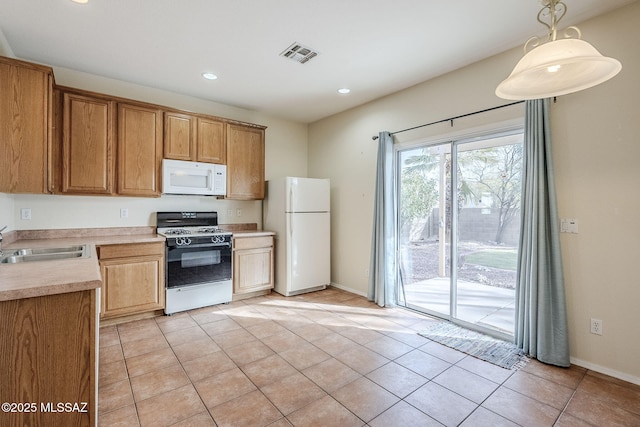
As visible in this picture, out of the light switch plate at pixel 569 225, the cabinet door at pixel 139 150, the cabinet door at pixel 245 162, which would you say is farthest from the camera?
the cabinet door at pixel 245 162

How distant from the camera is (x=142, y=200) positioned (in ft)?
12.5

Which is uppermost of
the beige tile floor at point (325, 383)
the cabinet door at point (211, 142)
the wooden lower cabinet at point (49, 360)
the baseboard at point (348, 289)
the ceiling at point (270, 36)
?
the ceiling at point (270, 36)

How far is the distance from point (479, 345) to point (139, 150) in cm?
421

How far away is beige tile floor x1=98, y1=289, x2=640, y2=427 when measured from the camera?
6.07 feet

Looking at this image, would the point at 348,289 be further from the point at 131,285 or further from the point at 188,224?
the point at 131,285

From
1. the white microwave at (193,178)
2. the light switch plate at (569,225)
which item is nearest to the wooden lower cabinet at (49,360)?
the white microwave at (193,178)

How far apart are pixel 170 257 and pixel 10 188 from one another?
1489 millimetres

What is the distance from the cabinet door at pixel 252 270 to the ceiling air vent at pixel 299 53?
8.18 feet

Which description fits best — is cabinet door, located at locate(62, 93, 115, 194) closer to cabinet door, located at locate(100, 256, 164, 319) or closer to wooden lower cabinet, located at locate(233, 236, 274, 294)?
cabinet door, located at locate(100, 256, 164, 319)

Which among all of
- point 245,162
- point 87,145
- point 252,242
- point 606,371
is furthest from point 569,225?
point 87,145

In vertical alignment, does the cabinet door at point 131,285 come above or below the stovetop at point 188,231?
below

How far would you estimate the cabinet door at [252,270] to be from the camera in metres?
4.05

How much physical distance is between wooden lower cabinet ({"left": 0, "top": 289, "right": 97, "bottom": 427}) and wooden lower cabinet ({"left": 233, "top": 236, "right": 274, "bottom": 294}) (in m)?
2.60

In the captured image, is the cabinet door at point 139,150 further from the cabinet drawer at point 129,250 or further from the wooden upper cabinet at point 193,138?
the cabinet drawer at point 129,250
